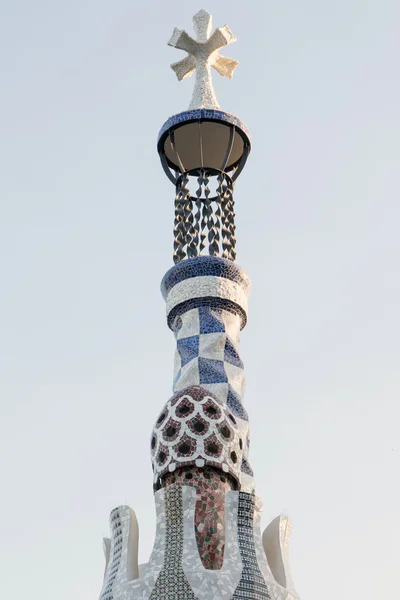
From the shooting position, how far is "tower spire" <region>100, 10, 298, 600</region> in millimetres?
7496

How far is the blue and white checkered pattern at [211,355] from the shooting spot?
9039 mm

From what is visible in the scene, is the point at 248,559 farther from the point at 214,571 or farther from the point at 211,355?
the point at 211,355

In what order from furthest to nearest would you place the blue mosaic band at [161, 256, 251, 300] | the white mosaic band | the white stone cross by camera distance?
the white stone cross, the blue mosaic band at [161, 256, 251, 300], the white mosaic band

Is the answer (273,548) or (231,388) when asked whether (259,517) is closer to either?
(273,548)

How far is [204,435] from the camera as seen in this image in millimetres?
8117

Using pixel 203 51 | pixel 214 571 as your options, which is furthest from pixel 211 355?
pixel 203 51

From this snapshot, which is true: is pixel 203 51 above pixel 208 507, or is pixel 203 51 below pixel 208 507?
above

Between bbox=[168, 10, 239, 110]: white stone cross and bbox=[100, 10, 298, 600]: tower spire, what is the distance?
0.35 m

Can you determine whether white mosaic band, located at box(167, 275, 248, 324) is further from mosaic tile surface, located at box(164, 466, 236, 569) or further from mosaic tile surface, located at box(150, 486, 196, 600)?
mosaic tile surface, located at box(150, 486, 196, 600)

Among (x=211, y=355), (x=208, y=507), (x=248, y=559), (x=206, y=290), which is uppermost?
(x=206, y=290)

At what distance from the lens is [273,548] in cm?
802

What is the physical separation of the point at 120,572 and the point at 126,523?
395 mm

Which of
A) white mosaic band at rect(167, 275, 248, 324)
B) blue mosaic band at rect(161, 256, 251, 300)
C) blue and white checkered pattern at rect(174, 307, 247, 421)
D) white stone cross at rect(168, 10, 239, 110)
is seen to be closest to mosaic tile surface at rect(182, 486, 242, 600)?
blue and white checkered pattern at rect(174, 307, 247, 421)

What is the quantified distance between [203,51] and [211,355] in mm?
3619
